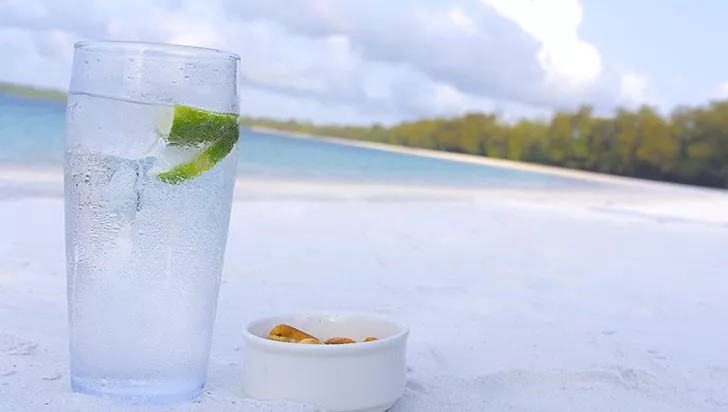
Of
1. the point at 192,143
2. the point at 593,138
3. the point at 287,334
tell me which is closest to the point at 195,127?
the point at 192,143

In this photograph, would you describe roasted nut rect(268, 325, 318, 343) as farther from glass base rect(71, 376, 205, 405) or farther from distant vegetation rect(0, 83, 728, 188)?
distant vegetation rect(0, 83, 728, 188)

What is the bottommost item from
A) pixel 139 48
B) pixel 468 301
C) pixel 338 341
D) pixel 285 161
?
pixel 285 161

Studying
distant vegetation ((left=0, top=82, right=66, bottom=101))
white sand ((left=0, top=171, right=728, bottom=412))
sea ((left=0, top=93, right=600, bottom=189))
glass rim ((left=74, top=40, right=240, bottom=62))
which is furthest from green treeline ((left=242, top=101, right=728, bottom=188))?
glass rim ((left=74, top=40, right=240, bottom=62))

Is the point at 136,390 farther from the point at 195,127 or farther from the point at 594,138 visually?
the point at 594,138

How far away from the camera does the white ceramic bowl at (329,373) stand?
0.99 m

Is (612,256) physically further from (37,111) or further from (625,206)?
(37,111)

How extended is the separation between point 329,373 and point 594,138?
53.0 ft

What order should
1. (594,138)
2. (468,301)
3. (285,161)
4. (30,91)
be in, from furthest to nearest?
(594,138) < (30,91) < (285,161) < (468,301)

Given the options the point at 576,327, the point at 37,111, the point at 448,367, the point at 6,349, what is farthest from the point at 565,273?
the point at 37,111

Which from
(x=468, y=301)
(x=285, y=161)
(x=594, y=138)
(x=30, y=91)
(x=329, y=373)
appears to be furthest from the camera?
(x=594, y=138)

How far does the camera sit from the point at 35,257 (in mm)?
2375

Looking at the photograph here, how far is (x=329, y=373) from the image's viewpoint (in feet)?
3.25

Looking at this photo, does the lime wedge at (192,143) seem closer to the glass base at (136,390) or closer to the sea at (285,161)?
the glass base at (136,390)

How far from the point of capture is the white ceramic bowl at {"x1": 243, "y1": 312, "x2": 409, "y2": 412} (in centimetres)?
99
